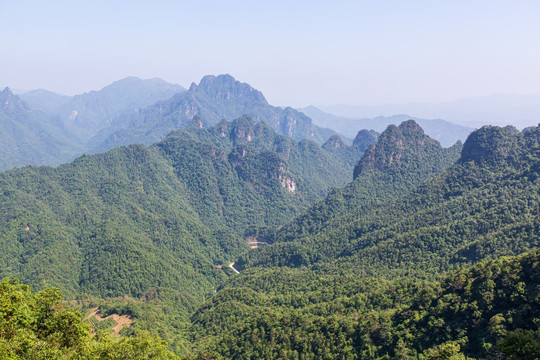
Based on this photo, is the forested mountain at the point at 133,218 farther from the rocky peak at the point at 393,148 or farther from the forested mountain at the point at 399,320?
the rocky peak at the point at 393,148

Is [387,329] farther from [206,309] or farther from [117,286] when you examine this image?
[117,286]

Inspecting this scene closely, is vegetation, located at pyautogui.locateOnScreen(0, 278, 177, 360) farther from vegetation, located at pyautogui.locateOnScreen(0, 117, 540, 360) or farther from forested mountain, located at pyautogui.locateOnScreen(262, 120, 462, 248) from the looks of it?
forested mountain, located at pyautogui.locateOnScreen(262, 120, 462, 248)

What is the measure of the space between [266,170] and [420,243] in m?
121

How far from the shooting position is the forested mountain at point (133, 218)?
102m

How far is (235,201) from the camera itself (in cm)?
18912

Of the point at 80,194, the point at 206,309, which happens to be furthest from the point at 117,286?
the point at 80,194

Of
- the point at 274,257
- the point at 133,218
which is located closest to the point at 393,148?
the point at 274,257

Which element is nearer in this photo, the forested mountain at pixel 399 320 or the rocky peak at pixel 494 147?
the forested mountain at pixel 399 320

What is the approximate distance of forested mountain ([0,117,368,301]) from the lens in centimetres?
10244

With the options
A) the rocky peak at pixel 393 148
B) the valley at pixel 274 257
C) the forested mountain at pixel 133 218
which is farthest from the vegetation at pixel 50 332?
the rocky peak at pixel 393 148

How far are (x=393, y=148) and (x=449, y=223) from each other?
7529cm

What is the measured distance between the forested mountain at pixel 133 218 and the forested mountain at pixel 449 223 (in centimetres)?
2588

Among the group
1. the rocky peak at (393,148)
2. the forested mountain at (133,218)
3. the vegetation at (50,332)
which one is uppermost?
the rocky peak at (393,148)

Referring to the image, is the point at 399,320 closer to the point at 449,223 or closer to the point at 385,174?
the point at 449,223
